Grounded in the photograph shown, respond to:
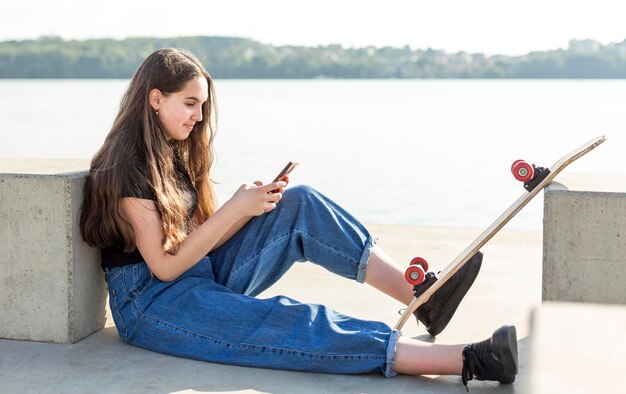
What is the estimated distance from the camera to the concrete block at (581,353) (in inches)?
68.7

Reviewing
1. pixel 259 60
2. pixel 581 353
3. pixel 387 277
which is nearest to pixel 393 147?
pixel 387 277

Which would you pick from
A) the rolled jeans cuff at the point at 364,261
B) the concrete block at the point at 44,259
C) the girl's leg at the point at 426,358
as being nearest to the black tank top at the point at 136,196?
the concrete block at the point at 44,259

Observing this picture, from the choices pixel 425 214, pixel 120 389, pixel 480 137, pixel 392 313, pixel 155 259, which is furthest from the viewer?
pixel 480 137

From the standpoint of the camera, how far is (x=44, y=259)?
330cm

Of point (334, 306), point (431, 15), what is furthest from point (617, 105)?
point (334, 306)

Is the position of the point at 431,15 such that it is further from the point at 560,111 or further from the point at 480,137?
the point at 480,137

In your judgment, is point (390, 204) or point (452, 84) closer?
point (390, 204)

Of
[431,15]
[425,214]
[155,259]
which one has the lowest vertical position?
[425,214]

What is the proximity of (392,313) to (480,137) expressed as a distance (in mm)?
19147

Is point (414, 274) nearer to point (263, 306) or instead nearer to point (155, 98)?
point (263, 306)

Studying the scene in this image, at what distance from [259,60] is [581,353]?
139 ft

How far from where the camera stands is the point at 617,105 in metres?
37.9

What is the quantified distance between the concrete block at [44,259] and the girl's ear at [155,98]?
37 cm

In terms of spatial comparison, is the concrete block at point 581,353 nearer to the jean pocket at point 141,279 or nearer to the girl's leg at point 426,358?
the girl's leg at point 426,358
